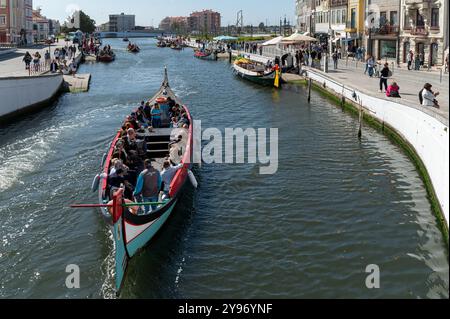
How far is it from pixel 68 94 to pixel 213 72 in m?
23.1

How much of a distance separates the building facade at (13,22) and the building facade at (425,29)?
61.1 m

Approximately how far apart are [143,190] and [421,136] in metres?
9.96

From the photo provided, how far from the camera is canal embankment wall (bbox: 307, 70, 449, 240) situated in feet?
46.0

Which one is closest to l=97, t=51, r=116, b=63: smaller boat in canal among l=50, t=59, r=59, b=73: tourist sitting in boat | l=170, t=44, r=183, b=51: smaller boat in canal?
l=50, t=59, r=59, b=73: tourist sitting in boat

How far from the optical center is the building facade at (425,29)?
38.3m

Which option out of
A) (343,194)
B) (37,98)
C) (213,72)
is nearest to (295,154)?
(343,194)

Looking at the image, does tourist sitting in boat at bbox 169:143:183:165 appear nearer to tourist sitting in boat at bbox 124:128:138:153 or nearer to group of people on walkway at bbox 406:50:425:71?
tourist sitting in boat at bbox 124:128:138:153

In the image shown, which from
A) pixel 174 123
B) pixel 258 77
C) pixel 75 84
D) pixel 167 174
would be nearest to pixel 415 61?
pixel 258 77

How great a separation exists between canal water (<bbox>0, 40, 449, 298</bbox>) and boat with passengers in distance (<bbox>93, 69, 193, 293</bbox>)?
587 millimetres

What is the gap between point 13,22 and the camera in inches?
3406

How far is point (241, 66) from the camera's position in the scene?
5297 cm

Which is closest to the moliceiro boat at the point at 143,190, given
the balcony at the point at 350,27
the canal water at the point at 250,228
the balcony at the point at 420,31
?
the canal water at the point at 250,228

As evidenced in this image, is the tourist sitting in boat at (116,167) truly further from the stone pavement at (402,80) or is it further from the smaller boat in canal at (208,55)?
the smaller boat in canal at (208,55)

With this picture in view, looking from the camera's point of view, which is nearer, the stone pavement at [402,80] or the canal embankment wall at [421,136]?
the canal embankment wall at [421,136]
